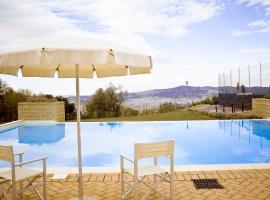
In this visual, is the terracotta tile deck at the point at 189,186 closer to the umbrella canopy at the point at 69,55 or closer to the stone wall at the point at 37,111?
the umbrella canopy at the point at 69,55

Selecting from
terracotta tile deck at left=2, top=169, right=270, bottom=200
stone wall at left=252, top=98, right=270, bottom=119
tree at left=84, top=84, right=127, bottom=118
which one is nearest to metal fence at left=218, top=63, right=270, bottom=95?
stone wall at left=252, top=98, right=270, bottom=119

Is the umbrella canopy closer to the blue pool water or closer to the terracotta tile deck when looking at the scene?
the terracotta tile deck

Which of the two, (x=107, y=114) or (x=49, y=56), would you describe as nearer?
(x=49, y=56)

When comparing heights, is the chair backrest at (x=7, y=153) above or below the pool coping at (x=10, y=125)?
above

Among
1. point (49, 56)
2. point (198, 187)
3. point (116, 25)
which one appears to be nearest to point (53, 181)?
point (198, 187)

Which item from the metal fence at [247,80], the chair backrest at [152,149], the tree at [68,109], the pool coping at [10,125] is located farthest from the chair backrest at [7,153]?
the metal fence at [247,80]

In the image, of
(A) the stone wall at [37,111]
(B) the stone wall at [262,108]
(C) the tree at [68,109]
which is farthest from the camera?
(C) the tree at [68,109]

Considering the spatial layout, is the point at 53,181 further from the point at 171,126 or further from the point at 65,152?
the point at 171,126

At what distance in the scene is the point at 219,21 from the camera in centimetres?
1542

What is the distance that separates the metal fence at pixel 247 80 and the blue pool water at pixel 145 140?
531cm

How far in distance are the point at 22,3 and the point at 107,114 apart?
378 inches

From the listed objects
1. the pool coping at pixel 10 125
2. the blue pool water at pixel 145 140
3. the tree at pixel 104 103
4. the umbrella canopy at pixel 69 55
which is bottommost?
the blue pool water at pixel 145 140

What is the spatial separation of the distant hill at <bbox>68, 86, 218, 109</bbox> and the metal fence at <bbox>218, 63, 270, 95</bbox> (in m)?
1.11

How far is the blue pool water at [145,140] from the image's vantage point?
8.11 m
